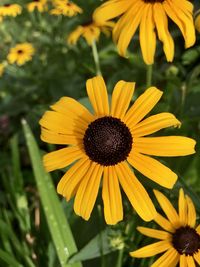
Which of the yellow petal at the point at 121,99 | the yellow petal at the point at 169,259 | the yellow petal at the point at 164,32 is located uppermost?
the yellow petal at the point at 164,32

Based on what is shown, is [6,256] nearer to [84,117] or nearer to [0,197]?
[84,117]

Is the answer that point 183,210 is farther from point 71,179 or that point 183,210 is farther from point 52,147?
point 52,147

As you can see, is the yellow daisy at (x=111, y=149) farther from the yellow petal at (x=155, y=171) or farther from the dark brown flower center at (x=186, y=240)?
the dark brown flower center at (x=186, y=240)

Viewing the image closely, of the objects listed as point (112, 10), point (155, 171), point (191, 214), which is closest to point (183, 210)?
point (191, 214)

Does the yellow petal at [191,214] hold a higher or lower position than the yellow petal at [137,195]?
lower

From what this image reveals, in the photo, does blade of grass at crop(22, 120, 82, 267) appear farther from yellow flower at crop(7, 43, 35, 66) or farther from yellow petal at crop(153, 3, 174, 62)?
yellow flower at crop(7, 43, 35, 66)

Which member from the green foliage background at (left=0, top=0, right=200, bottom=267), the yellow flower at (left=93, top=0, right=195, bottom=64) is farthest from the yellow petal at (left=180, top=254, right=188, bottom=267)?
the yellow flower at (left=93, top=0, right=195, bottom=64)

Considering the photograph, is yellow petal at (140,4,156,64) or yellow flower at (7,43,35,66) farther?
yellow flower at (7,43,35,66)

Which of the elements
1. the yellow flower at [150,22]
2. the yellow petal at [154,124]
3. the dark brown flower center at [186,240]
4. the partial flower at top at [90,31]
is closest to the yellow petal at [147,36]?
the yellow flower at [150,22]
